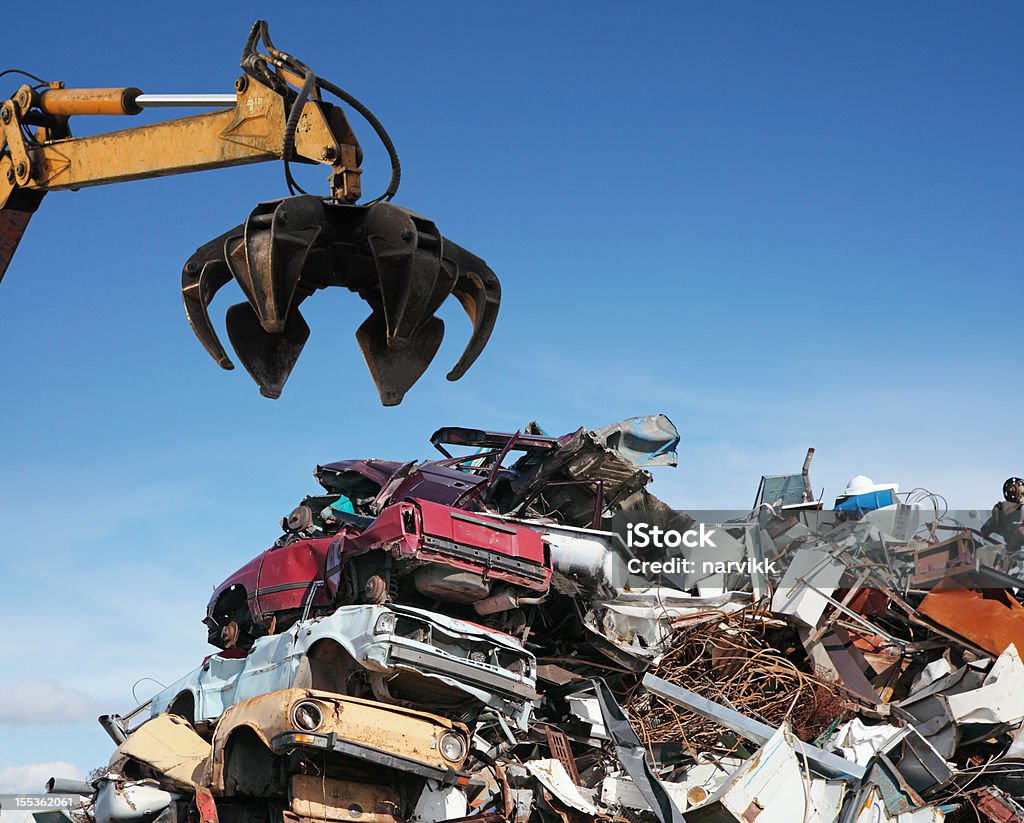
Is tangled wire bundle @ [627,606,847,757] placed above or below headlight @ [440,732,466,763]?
above

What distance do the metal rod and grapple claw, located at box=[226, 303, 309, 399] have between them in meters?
1.00

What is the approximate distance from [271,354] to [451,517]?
6.83 metres

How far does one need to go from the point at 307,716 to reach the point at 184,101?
18.3 ft

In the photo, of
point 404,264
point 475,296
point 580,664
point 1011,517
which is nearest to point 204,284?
point 404,264

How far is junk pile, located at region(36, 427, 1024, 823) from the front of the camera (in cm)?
1097

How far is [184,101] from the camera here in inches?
A: 241

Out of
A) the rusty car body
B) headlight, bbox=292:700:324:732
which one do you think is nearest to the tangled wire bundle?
the rusty car body

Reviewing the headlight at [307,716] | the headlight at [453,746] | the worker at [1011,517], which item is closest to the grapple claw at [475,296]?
the headlight at [307,716]

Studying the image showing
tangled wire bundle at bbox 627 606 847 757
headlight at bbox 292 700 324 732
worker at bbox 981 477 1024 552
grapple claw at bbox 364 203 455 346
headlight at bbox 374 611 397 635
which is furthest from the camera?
worker at bbox 981 477 1024 552

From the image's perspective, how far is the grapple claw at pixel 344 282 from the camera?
5.23m

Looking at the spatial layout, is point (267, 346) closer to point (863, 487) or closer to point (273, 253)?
point (273, 253)

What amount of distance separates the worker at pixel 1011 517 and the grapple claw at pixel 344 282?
1425 centimetres

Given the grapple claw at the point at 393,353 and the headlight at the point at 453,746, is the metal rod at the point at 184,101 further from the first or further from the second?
the headlight at the point at 453,746

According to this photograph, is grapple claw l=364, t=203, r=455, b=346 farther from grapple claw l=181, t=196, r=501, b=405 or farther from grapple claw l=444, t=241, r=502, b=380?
grapple claw l=444, t=241, r=502, b=380
